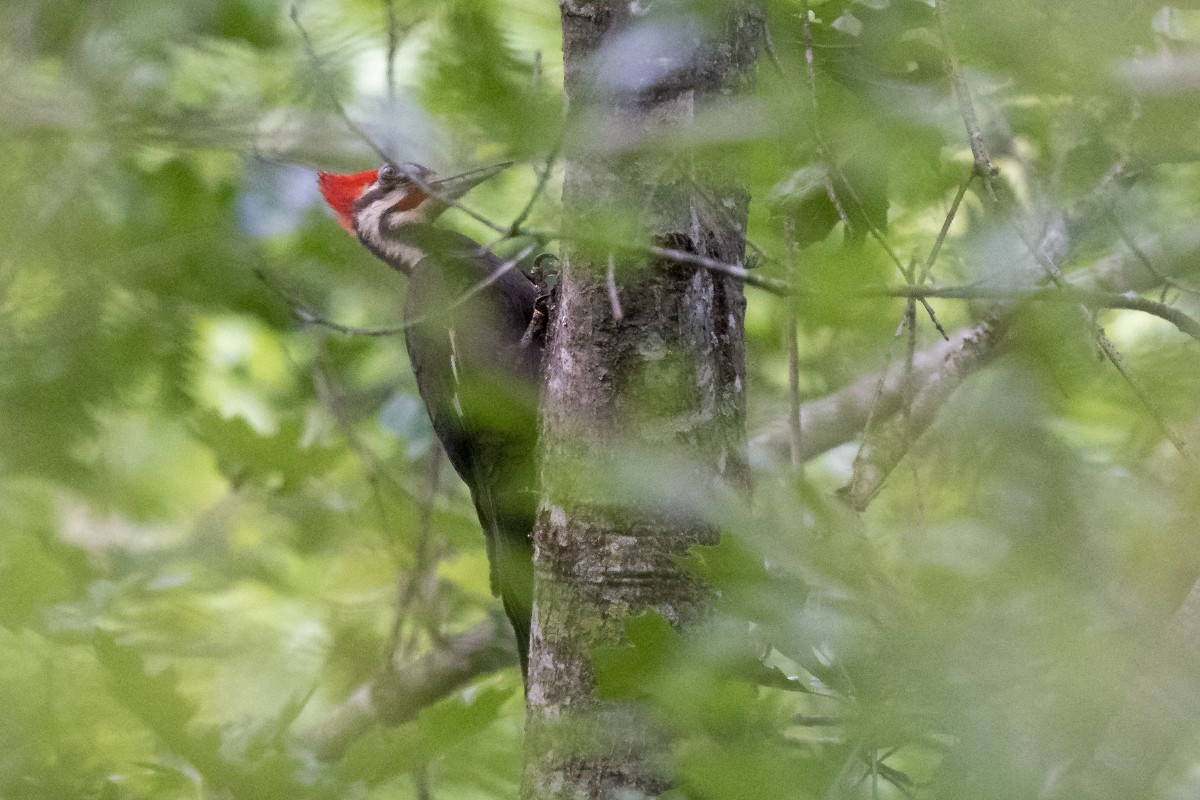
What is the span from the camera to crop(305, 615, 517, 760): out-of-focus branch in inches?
123

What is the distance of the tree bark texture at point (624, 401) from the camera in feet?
5.50

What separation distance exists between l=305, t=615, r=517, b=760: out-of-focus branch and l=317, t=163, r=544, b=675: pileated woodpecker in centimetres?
56

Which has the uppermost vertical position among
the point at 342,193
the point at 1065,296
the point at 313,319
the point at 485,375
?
the point at 1065,296

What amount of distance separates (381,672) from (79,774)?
1.22m

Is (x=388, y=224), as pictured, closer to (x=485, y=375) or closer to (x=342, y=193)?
(x=342, y=193)

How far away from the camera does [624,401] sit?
1.75 m

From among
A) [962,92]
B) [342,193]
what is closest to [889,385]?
[962,92]

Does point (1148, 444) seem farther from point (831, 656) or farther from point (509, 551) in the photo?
point (509, 551)

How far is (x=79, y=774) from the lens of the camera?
1283 mm

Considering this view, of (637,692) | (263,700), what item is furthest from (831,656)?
(263,700)

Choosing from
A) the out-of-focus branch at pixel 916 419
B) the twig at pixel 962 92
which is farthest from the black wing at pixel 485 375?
the twig at pixel 962 92

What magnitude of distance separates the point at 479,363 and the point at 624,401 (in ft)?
3.53

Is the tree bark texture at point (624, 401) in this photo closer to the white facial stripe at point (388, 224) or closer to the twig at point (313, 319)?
the twig at point (313, 319)

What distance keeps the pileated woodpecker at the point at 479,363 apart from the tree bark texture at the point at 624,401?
483 millimetres
